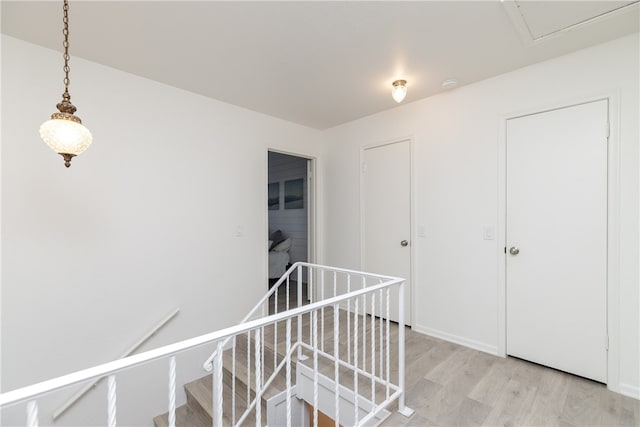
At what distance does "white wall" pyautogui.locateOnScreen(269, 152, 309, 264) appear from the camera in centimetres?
509

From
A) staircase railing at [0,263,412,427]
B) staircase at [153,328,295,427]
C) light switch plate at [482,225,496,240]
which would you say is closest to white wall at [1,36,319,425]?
staircase at [153,328,295,427]

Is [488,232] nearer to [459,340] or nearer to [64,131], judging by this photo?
[459,340]

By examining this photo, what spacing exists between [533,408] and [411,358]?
84 cm

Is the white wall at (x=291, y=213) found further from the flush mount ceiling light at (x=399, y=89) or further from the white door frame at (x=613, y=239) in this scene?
the white door frame at (x=613, y=239)

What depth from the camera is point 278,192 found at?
18.5 feet

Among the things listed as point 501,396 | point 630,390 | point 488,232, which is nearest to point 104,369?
point 501,396

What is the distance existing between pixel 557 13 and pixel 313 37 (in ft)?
4.80

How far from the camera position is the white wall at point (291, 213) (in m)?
5.09

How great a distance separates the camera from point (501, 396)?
1.90 meters

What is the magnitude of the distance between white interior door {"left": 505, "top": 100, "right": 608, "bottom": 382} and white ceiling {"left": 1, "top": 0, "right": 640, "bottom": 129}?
574mm

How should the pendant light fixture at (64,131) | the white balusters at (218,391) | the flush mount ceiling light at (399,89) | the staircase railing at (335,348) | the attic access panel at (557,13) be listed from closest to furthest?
the white balusters at (218,391) < the pendant light fixture at (64,131) < the staircase railing at (335,348) < the attic access panel at (557,13) < the flush mount ceiling light at (399,89)

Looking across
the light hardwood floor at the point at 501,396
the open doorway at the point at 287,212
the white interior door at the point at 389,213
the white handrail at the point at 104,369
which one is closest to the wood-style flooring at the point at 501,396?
the light hardwood floor at the point at 501,396

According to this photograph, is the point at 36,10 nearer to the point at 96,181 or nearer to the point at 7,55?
the point at 7,55

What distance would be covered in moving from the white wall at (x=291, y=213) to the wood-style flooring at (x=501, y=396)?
9.76ft
